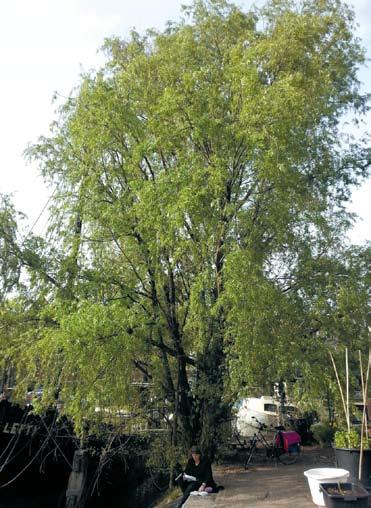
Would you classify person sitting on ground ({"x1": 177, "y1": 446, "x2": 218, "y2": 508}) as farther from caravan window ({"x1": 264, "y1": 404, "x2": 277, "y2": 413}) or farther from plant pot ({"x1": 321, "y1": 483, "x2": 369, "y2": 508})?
caravan window ({"x1": 264, "y1": 404, "x2": 277, "y2": 413})

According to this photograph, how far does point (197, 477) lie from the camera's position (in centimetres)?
859

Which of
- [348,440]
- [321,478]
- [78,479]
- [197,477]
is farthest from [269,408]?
[321,478]

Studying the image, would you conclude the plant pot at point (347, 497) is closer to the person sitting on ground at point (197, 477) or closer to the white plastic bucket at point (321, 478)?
the white plastic bucket at point (321, 478)

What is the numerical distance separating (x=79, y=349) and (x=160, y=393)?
3.30 metres

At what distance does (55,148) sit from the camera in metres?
12.1

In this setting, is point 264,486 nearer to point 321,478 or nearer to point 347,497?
point 321,478

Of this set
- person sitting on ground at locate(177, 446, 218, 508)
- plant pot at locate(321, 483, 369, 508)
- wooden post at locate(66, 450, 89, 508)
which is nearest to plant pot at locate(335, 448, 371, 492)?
plant pot at locate(321, 483, 369, 508)

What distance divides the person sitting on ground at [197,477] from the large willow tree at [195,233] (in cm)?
152

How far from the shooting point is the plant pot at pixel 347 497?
5.73m

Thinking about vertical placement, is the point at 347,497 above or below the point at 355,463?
below

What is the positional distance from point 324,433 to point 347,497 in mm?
11409

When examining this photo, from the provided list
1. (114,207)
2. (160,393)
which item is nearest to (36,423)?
(160,393)

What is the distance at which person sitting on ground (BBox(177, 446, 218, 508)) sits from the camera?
840 centimetres

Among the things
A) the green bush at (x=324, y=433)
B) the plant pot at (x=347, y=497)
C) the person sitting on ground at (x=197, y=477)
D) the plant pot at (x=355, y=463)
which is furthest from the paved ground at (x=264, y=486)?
the green bush at (x=324, y=433)
